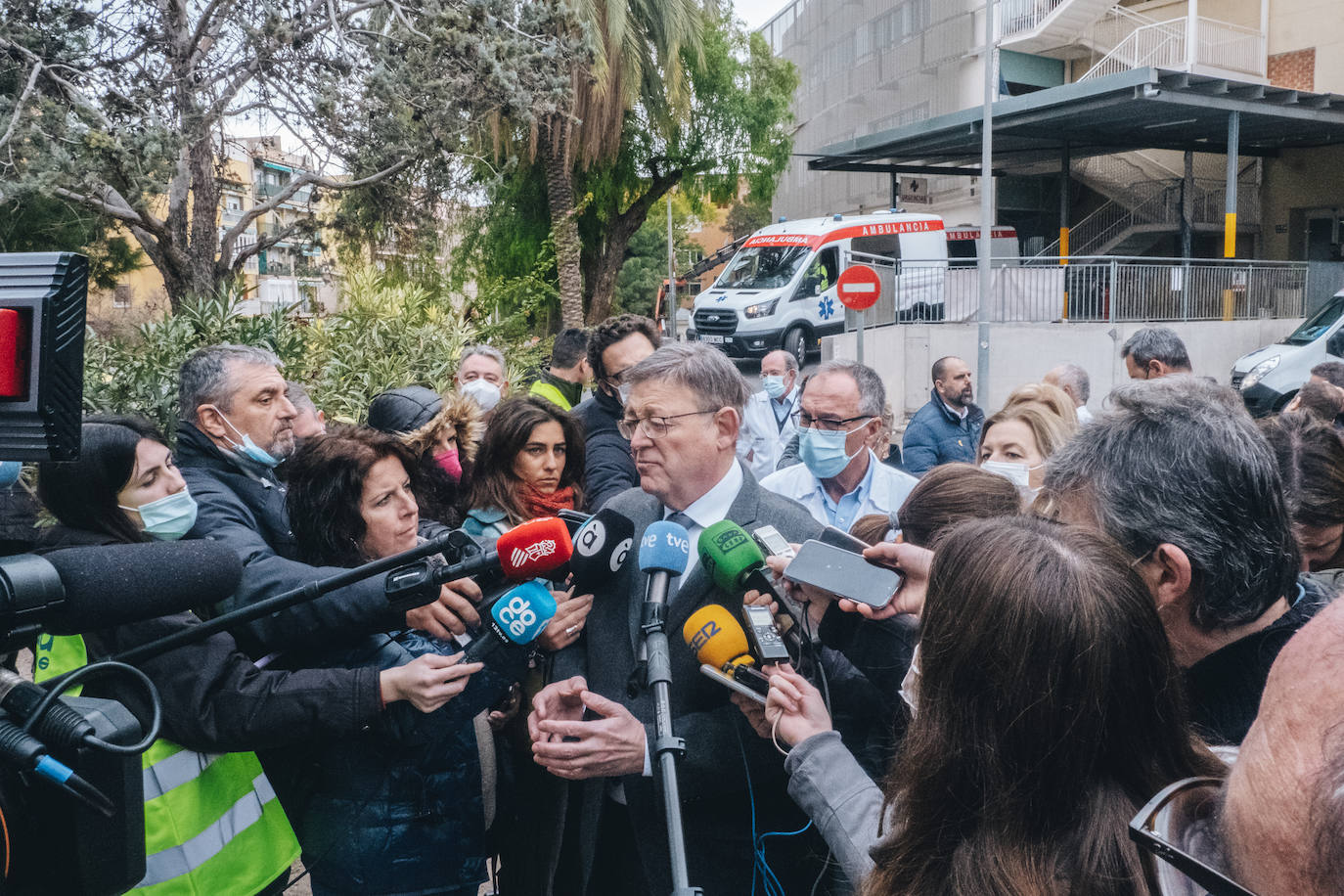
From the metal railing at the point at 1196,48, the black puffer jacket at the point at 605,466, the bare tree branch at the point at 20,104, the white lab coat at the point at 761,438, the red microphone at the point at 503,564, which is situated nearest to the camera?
the red microphone at the point at 503,564

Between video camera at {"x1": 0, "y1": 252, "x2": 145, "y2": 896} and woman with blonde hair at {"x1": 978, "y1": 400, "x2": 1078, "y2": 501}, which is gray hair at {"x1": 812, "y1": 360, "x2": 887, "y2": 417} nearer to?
woman with blonde hair at {"x1": 978, "y1": 400, "x2": 1078, "y2": 501}

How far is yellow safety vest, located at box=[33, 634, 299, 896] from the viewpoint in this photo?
2279 millimetres

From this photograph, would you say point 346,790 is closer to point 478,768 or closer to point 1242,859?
point 478,768

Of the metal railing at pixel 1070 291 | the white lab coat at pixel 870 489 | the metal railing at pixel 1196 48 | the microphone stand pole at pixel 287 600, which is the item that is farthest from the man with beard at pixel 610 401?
the metal railing at pixel 1196 48

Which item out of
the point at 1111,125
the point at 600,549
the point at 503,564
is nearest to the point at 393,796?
the point at 600,549

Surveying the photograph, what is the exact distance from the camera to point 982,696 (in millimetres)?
1455

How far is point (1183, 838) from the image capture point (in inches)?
41.1

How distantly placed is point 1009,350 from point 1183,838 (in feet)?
55.9

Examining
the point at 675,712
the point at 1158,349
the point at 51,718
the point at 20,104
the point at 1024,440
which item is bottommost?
the point at 675,712

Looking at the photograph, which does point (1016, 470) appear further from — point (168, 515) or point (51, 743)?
point (51, 743)

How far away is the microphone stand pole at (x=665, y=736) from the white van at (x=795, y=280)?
17.2 m

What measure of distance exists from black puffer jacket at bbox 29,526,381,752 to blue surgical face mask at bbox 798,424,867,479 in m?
2.31

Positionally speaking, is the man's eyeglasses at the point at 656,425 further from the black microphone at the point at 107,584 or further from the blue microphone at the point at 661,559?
the black microphone at the point at 107,584

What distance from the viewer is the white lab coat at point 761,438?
20.4 feet
